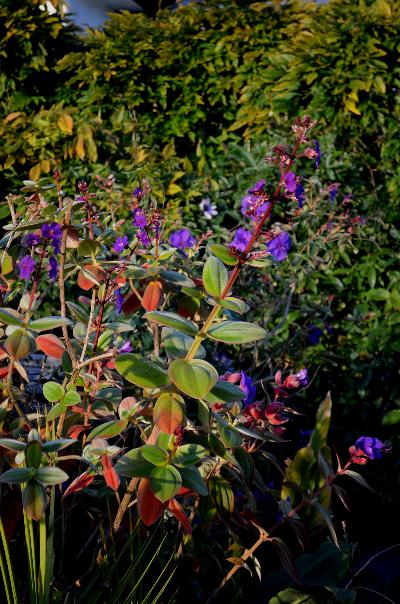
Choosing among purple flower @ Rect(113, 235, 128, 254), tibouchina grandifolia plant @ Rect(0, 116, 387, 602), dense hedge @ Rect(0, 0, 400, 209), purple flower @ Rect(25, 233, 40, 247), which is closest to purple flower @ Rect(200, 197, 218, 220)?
dense hedge @ Rect(0, 0, 400, 209)

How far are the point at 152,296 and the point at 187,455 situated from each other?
0.34m

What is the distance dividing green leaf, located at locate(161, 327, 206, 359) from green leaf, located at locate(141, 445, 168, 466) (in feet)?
0.50

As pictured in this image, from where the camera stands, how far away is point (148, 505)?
111 centimetres

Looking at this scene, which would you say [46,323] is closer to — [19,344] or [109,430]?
[19,344]

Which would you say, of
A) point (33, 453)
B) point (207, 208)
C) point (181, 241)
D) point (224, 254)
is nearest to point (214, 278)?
point (224, 254)

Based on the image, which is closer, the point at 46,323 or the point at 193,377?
the point at 193,377

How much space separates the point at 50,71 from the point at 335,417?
129 inches

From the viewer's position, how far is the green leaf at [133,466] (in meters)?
1.09

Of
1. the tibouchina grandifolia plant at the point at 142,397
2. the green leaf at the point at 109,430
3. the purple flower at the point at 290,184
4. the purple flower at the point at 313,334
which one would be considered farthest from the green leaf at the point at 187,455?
the purple flower at the point at 313,334

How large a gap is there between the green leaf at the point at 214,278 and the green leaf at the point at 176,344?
10 centimetres

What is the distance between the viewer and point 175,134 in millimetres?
4375

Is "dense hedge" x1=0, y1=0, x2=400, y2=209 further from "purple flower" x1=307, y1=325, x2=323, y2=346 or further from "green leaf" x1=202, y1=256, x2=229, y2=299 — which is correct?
"green leaf" x1=202, y1=256, x2=229, y2=299

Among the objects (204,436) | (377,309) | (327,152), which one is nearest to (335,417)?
(377,309)

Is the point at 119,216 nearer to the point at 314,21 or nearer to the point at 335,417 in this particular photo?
the point at 335,417
